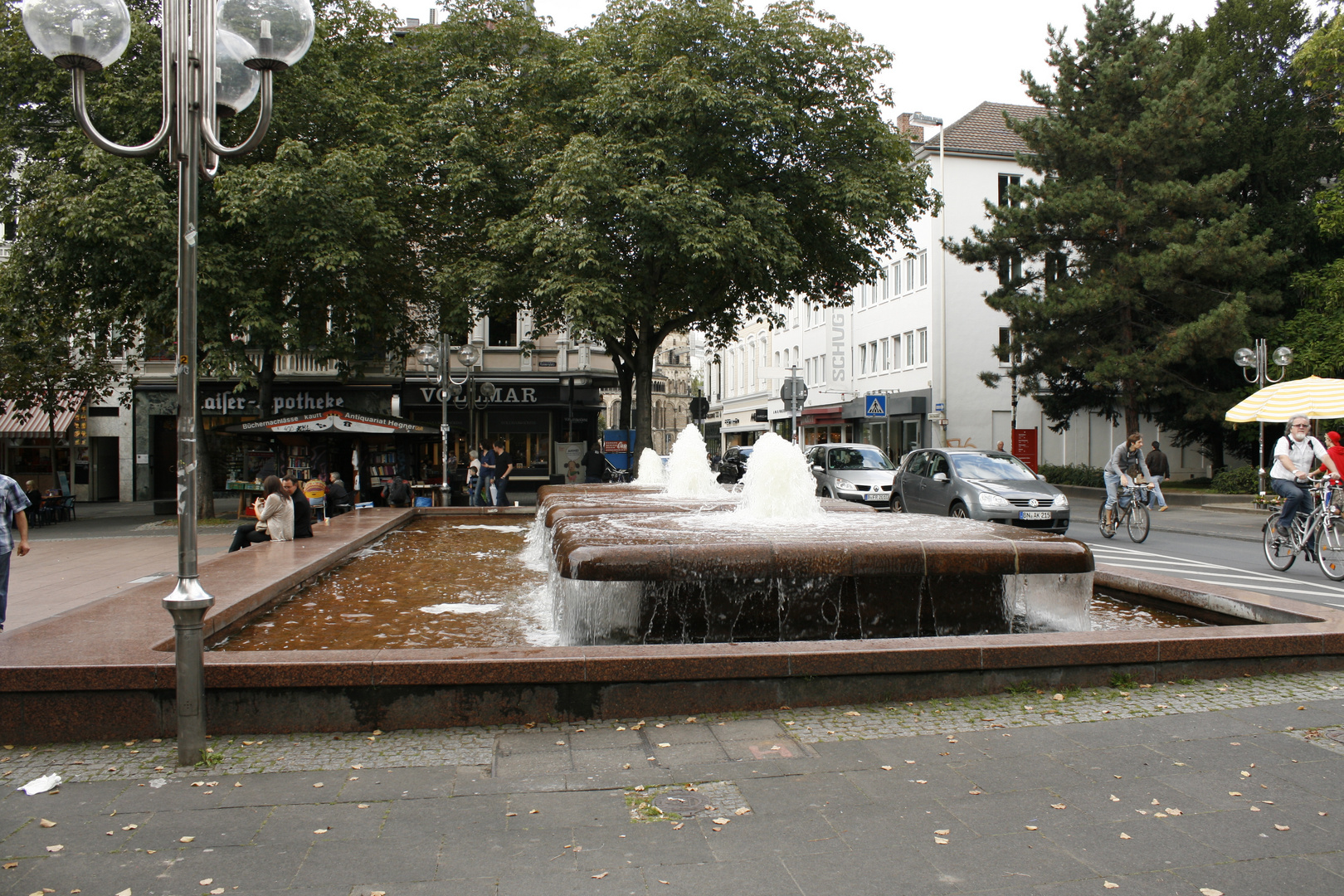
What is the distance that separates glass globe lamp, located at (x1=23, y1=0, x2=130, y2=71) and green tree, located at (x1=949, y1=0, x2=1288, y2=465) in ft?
87.0

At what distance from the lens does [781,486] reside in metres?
9.30

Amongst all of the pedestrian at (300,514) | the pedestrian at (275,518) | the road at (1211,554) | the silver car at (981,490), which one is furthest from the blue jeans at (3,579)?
the silver car at (981,490)

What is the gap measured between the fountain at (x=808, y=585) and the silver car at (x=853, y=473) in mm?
12156

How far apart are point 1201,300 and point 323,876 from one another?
29.3 meters

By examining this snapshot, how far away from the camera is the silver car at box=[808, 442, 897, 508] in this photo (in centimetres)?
1981

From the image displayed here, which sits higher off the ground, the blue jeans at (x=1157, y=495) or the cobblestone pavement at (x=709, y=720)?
the blue jeans at (x=1157, y=495)

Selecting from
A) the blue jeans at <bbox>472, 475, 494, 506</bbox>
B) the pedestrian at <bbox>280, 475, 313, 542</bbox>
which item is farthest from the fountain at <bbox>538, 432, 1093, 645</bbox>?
the blue jeans at <bbox>472, 475, 494, 506</bbox>

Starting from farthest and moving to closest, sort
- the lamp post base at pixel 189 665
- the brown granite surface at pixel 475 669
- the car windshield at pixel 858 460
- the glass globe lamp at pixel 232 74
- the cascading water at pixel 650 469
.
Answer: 1. the car windshield at pixel 858 460
2. the cascading water at pixel 650 469
3. the glass globe lamp at pixel 232 74
4. the brown granite surface at pixel 475 669
5. the lamp post base at pixel 189 665

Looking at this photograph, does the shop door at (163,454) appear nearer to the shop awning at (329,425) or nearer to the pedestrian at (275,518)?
the shop awning at (329,425)

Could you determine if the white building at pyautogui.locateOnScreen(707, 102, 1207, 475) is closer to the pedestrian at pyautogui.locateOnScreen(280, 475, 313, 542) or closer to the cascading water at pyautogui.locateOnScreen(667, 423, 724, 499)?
the cascading water at pyautogui.locateOnScreen(667, 423, 724, 499)

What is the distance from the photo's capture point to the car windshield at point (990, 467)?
15225 millimetres

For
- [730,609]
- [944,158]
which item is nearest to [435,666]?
[730,609]

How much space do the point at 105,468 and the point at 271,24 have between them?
113 ft

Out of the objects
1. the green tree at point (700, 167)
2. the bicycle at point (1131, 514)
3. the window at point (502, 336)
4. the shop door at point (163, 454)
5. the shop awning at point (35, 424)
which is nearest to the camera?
the bicycle at point (1131, 514)
